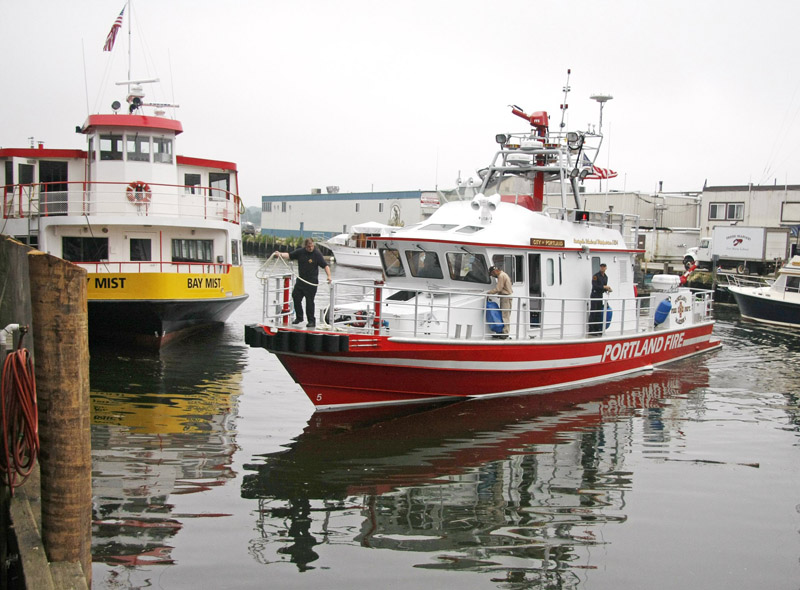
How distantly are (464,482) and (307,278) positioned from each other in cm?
476

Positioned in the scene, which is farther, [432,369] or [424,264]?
[424,264]

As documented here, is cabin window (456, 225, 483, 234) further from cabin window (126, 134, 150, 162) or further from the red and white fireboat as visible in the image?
cabin window (126, 134, 150, 162)

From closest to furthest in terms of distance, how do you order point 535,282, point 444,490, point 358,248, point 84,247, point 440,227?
1. point 444,490
2. point 440,227
3. point 535,282
4. point 84,247
5. point 358,248

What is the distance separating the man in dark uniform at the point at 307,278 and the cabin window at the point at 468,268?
2.29m

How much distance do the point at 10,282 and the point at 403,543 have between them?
14.2 ft

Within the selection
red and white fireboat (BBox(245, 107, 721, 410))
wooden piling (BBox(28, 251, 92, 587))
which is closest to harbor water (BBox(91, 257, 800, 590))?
red and white fireboat (BBox(245, 107, 721, 410))

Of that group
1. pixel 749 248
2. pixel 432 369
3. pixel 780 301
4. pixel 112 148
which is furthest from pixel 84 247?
pixel 749 248

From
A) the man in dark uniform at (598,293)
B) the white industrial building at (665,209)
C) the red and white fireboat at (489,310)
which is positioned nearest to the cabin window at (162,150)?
the red and white fireboat at (489,310)

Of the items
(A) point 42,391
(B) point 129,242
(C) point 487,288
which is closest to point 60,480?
(A) point 42,391

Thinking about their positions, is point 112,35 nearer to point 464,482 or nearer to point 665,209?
point 464,482

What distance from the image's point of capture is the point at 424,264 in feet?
43.0

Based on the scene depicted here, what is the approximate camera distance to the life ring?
17.8 meters

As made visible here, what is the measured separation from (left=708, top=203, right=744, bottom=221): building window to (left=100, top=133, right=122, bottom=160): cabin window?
35.6 metres

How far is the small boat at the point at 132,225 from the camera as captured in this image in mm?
16719
